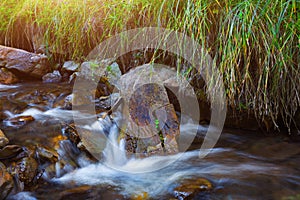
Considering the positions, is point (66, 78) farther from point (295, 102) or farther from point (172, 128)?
point (295, 102)

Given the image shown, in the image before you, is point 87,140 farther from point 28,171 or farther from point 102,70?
point 102,70

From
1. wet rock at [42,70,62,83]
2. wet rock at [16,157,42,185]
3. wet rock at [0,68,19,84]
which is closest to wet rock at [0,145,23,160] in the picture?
wet rock at [16,157,42,185]

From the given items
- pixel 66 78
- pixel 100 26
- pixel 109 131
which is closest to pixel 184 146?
pixel 109 131

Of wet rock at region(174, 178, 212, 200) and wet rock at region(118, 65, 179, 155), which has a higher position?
wet rock at region(118, 65, 179, 155)

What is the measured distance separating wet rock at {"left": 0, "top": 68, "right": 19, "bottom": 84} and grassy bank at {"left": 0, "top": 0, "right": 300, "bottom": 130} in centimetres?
133

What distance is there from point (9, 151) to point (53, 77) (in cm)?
228

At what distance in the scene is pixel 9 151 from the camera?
1845 mm

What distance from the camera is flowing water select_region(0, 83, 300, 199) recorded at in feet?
5.65

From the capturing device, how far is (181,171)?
6.54ft

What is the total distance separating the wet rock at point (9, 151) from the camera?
1.82m

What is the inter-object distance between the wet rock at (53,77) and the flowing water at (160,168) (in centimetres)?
122

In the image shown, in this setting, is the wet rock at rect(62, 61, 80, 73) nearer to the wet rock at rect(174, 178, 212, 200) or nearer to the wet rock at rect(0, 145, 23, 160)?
the wet rock at rect(0, 145, 23, 160)

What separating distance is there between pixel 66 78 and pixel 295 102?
10.1 feet

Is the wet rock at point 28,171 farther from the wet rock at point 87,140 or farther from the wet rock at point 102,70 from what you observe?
the wet rock at point 102,70
